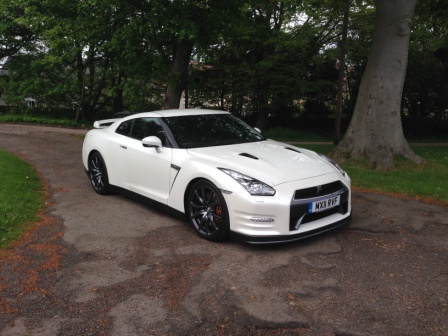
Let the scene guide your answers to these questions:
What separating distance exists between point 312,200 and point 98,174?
376 centimetres

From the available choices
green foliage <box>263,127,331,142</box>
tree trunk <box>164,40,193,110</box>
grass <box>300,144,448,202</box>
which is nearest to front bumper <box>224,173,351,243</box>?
grass <box>300,144,448,202</box>

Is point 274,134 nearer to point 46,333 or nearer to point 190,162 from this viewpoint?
point 190,162

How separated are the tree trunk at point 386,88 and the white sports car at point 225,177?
421cm

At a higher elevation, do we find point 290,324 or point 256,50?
point 256,50

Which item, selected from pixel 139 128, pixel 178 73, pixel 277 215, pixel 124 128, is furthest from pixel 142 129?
pixel 178 73

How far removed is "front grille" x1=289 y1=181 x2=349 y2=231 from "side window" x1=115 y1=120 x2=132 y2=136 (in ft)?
9.85

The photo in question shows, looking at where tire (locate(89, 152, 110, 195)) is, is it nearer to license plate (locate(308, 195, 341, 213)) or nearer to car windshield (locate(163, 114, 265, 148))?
car windshield (locate(163, 114, 265, 148))

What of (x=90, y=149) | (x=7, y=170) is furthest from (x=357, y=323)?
(x=7, y=170)

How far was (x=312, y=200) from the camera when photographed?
14.6 ft

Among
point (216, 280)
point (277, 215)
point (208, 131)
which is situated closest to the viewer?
point (216, 280)

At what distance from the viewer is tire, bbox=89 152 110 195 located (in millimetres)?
6636

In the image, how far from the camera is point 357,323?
3.08 meters

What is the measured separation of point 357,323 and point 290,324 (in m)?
0.48

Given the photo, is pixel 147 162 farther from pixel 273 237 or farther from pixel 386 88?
pixel 386 88
